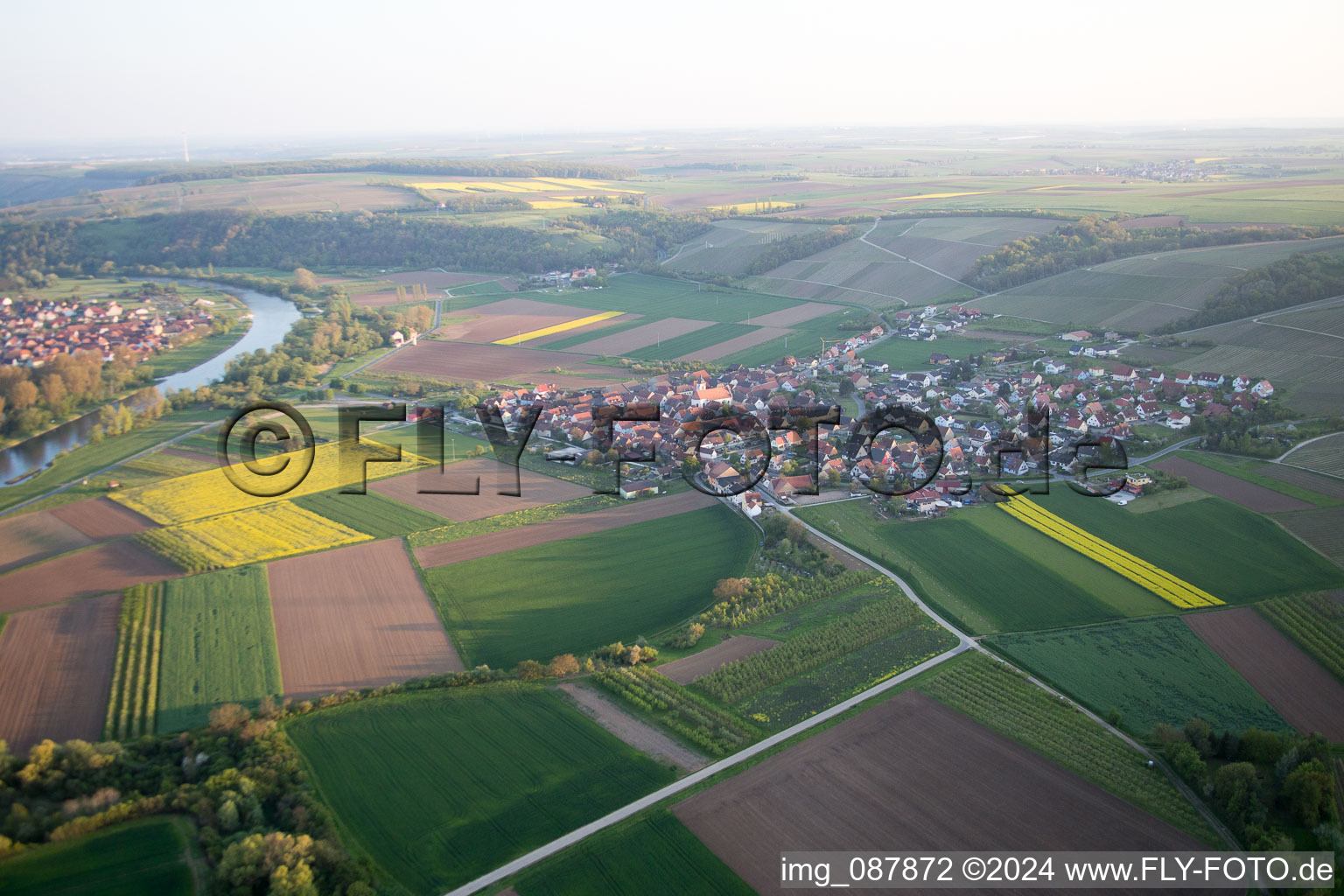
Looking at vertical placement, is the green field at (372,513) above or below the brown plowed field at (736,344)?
below

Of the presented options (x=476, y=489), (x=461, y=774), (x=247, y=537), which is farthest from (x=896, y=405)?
(x=461, y=774)

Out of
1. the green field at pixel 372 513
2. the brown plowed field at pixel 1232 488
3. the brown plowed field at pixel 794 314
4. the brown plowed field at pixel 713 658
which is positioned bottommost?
the brown plowed field at pixel 713 658

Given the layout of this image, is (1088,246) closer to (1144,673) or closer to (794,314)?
(794,314)

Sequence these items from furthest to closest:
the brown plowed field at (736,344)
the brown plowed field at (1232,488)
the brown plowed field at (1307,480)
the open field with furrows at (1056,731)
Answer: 1. the brown plowed field at (736,344)
2. the brown plowed field at (1307,480)
3. the brown plowed field at (1232,488)
4. the open field with furrows at (1056,731)

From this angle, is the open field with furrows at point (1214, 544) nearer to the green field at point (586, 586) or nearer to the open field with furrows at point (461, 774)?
the green field at point (586, 586)

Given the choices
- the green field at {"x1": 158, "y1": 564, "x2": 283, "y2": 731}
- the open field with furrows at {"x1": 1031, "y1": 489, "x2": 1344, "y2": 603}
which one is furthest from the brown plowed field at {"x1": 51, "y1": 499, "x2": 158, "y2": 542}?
the open field with furrows at {"x1": 1031, "y1": 489, "x2": 1344, "y2": 603}

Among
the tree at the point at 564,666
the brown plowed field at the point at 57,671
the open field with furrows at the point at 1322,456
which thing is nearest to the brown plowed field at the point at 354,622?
the tree at the point at 564,666

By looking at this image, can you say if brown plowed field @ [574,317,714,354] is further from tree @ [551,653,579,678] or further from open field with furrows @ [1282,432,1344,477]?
open field with furrows @ [1282,432,1344,477]
